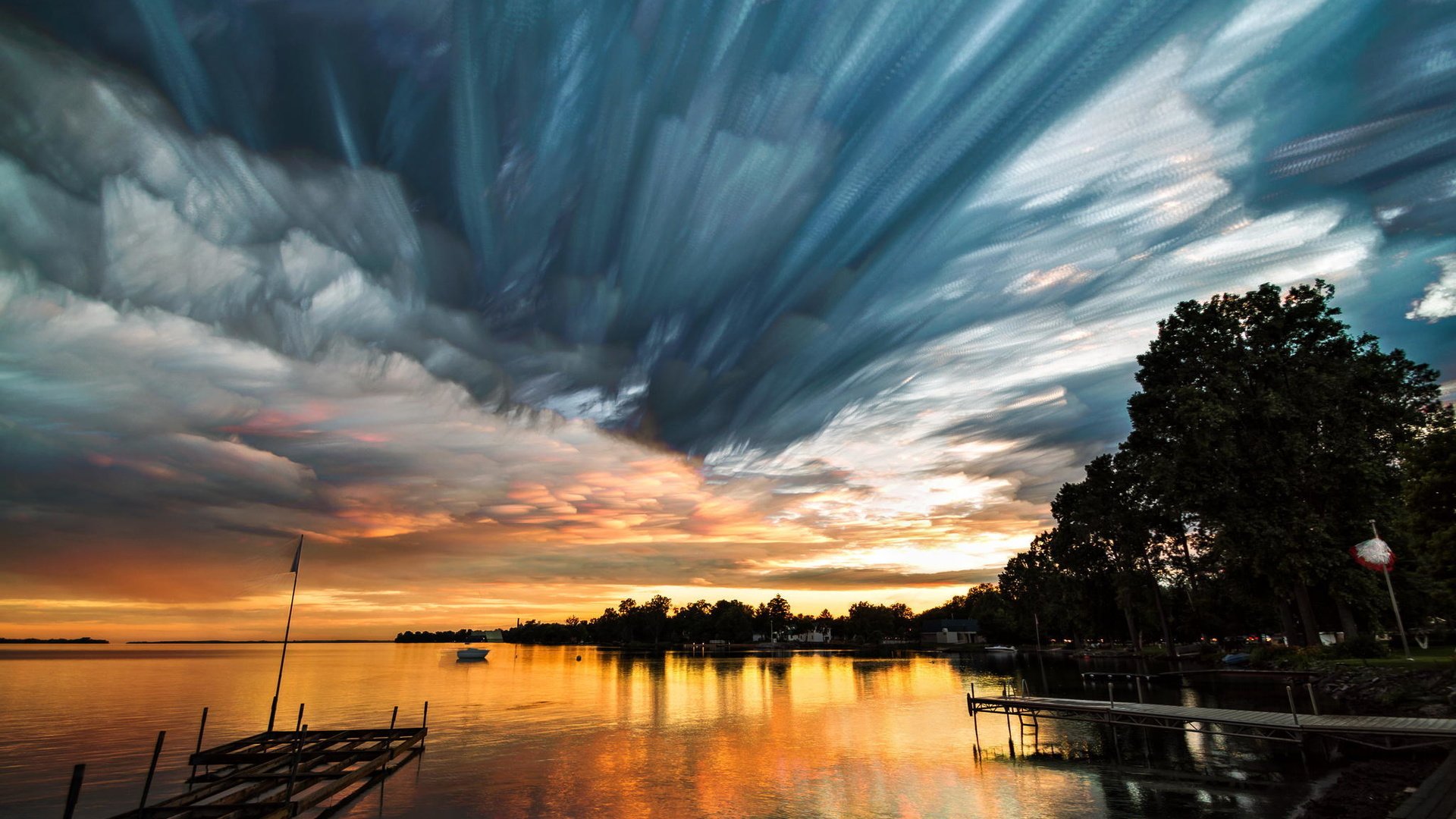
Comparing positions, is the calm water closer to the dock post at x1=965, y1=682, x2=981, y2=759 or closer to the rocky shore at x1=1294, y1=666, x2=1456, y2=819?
the dock post at x1=965, y1=682, x2=981, y2=759

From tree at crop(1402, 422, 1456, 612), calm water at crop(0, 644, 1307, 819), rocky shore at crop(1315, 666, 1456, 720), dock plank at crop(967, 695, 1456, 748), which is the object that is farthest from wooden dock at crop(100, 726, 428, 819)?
tree at crop(1402, 422, 1456, 612)

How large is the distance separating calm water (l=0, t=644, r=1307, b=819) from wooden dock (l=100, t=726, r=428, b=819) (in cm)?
135

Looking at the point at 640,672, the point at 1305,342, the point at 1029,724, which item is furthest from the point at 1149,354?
the point at 640,672

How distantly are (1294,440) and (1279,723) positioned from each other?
846 inches

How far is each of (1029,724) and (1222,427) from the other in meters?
23.9

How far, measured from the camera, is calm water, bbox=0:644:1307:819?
83.9 feet

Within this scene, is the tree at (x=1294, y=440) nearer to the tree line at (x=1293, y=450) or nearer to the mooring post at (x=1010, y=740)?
the tree line at (x=1293, y=450)

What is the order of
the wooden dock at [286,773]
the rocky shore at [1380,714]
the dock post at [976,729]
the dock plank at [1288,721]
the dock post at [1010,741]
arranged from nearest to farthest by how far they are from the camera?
the rocky shore at [1380,714] < the wooden dock at [286,773] < the dock plank at [1288,721] < the dock post at [1010,741] < the dock post at [976,729]

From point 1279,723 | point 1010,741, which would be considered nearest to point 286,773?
point 1010,741

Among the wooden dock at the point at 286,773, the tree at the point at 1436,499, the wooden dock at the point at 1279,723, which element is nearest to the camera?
the wooden dock at the point at 286,773

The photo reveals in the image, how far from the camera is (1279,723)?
1138 inches

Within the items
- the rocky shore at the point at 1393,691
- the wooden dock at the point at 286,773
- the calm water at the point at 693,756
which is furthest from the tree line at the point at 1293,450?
the wooden dock at the point at 286,773

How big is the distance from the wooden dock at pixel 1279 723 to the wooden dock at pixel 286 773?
3495cm

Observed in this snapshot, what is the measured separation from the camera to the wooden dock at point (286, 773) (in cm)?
2275
